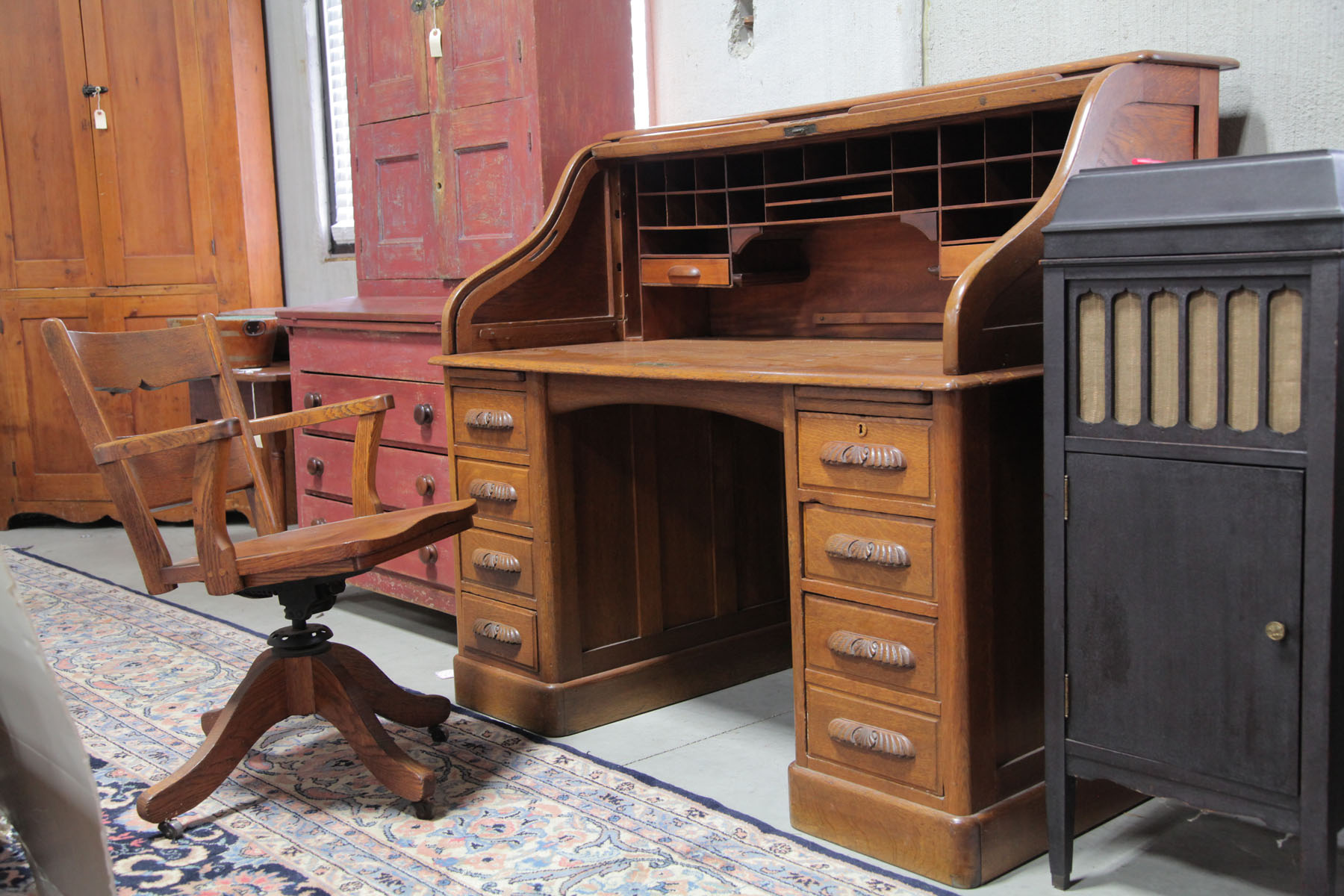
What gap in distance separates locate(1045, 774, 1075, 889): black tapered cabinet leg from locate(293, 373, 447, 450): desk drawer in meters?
1.86

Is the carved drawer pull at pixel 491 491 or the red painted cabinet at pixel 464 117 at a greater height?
the red painted cabinet at pixel 464 117

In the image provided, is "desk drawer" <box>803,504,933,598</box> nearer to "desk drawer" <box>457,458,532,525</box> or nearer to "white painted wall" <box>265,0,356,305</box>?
"desk drawer" <box>457,458,532,525</box>

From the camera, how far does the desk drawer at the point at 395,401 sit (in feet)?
11.1

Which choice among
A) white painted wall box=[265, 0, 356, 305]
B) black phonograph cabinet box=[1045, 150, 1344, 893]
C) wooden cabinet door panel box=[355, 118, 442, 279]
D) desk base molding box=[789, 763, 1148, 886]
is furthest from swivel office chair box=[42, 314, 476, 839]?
white painted wall box=[265, 0, 356, 305]

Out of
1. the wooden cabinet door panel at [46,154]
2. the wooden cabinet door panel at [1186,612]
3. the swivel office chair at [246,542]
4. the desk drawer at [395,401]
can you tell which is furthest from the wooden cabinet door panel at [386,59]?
the wooden cabinet door panel at [1186,612]

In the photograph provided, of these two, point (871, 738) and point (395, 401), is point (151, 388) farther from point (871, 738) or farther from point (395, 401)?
point (871, 738)

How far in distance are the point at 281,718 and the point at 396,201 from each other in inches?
74.8

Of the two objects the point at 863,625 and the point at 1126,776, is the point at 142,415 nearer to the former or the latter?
the point at 863,625

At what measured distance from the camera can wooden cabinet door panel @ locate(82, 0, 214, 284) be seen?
5051 millimetres

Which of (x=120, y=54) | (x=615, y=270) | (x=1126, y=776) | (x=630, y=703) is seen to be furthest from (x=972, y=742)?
(x=120, y=54)

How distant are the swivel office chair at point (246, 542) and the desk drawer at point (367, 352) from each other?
1.98 ft

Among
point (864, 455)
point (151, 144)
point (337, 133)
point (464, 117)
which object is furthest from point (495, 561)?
point (151, 144)

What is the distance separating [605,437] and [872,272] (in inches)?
29.0

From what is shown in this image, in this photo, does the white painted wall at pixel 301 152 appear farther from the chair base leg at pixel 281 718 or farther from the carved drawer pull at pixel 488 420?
the chair base leg at pixel 281 718
